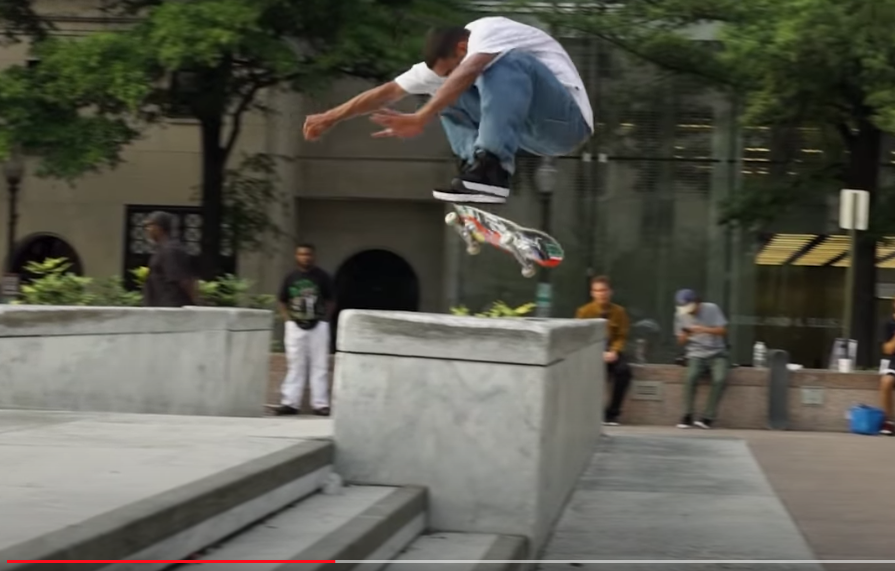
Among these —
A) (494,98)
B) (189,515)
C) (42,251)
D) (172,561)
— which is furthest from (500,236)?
(42,251)

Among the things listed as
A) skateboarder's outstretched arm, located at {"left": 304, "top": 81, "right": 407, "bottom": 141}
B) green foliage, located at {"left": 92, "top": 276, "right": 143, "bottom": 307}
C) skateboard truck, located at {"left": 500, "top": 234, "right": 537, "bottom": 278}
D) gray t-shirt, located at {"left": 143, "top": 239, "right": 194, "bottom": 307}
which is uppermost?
skateboarder's outstretched arm, located at {"left": 304, "top": 81, "right": 407, "bottom": 141}

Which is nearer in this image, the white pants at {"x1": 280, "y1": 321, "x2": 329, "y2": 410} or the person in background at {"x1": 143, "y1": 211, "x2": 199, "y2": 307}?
the person in background at {"x1": 143, "y1": 211, "x2": 199, "y2": 307}

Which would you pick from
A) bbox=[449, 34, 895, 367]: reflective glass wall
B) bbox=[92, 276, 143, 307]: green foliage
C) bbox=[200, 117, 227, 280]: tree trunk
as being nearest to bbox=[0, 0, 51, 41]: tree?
bbox=[200, 117, 227, 280]: tree trunk

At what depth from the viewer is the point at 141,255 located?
2556 cm

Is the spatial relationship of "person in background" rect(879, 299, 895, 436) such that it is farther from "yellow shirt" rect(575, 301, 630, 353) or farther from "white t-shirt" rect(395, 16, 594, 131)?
"white t-shirt" rect(395, 16, 594, 131)

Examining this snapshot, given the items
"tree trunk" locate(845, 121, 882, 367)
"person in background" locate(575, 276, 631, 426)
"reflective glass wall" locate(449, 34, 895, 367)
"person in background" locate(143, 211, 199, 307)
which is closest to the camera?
"person in background" locate(143, 211, 199, 307)

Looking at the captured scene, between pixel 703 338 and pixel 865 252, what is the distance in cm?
535

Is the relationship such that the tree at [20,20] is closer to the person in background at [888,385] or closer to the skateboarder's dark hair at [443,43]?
the person in background at [888,385]

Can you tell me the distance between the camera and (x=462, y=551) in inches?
238

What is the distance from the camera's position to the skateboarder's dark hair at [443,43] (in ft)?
18.0

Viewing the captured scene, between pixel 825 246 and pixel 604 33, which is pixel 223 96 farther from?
pixel 825 246

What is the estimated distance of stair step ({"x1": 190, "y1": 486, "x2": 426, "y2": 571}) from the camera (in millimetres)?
4859

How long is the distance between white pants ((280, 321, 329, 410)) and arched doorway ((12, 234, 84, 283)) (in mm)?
12713

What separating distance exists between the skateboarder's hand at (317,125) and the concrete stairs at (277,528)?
155 centimetres
